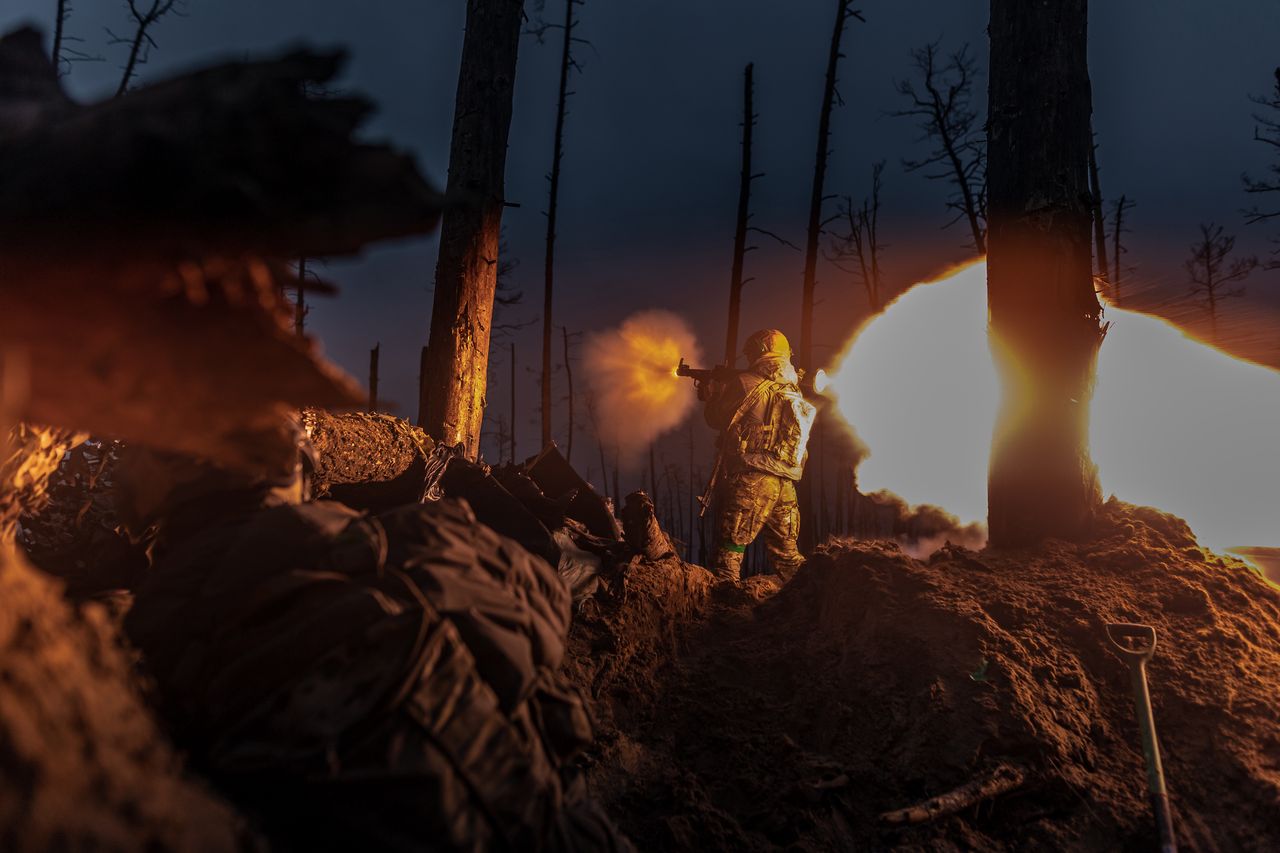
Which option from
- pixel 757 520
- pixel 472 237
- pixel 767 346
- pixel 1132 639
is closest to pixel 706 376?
pixel 767 346

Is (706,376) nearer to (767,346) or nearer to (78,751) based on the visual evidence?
(767,346)

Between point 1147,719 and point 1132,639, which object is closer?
point 1147,719

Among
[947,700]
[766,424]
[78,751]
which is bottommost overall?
[947,700]

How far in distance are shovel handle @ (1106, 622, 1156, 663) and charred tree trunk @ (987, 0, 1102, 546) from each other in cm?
126

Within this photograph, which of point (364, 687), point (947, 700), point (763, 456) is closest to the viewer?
point (364, 687)

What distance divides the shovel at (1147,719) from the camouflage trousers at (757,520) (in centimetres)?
379

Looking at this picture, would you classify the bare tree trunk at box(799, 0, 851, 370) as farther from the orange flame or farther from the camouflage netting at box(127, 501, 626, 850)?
the camouflage netting at box(127, 501, 626, 850)

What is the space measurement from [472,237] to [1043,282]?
490 centimetres

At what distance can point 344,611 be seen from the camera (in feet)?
5.04

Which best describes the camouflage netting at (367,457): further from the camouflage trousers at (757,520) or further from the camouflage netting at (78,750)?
the camouflage trousers at (757,520)

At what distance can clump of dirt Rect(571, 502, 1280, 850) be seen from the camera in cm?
289

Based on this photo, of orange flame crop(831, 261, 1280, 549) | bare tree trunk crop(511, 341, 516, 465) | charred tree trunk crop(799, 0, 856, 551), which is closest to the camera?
orange flame crop(831, 261, 1280, 549)

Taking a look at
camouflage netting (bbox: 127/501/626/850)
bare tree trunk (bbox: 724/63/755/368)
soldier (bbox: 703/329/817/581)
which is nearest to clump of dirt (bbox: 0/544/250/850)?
camouflage netting (bbox: 127/501/626/850)

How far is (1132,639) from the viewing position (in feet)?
11.5
